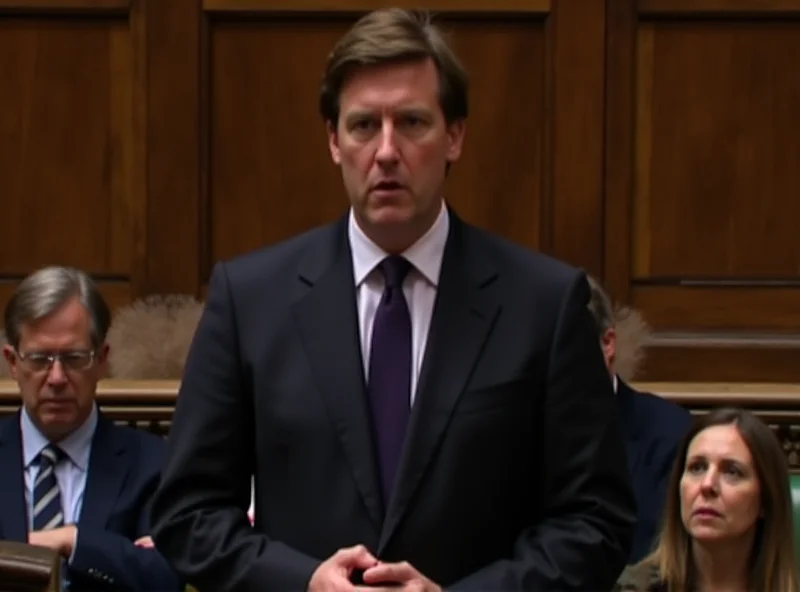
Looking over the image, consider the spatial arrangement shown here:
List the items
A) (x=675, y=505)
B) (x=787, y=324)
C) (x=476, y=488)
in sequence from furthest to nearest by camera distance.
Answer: (x=787, y=324), (x=675, y=505), (x=476, y=488)

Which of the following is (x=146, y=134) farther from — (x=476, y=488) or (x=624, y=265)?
(x=476, y=488)

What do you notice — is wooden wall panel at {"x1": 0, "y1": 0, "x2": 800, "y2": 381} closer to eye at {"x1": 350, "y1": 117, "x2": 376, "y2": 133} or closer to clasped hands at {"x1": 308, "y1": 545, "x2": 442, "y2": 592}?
eye at {"x1": 350, "y1": 117, "x2": 376, "y2": 133}

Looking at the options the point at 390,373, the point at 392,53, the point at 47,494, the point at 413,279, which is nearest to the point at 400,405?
the point at 390,373

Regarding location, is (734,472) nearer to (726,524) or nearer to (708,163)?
(726,524)

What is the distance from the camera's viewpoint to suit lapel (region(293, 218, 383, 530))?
2031mm

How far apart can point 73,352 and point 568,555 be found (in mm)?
1418

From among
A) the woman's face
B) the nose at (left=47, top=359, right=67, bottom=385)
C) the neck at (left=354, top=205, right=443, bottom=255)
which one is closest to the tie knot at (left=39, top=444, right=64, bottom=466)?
the nose at (left=47, top=359, right=67, bottom=385)

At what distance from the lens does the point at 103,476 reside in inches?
123

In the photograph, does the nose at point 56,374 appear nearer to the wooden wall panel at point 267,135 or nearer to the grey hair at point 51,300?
the grey hair at point 51,300

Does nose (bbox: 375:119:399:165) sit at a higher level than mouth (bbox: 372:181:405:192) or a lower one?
higher

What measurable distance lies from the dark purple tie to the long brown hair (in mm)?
993

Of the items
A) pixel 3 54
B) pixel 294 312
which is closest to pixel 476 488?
pixel 294 312

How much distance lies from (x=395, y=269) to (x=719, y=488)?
3.45 ft

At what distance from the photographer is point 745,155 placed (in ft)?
13.4
